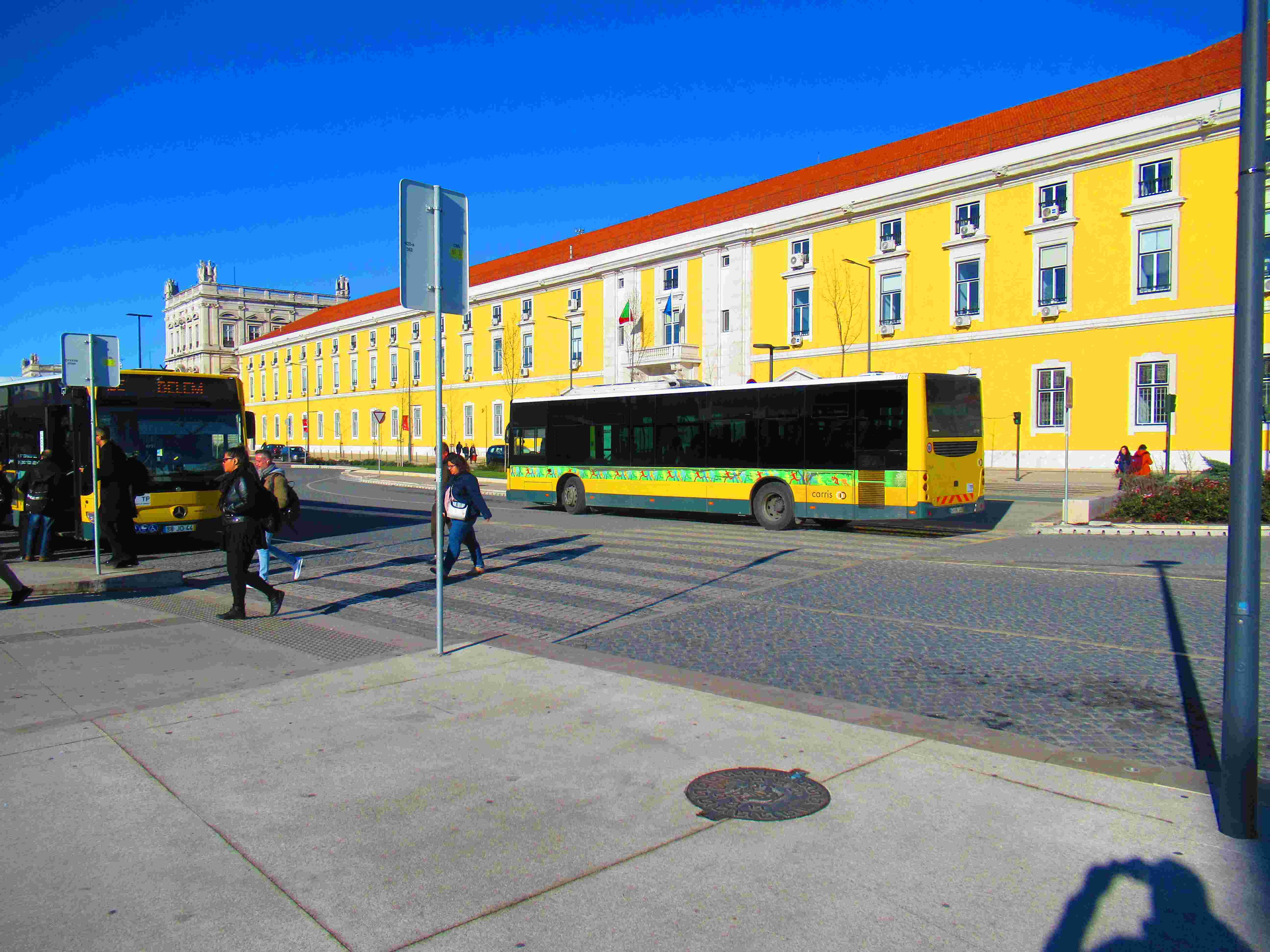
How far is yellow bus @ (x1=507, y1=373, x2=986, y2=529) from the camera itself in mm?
17125

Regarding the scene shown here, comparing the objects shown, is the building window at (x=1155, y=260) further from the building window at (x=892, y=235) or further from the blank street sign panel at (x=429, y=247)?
the blank street sign panel at (x=429, y=247)

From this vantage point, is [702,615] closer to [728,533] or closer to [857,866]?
[857,866]

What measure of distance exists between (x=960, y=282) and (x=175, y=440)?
33423 mm

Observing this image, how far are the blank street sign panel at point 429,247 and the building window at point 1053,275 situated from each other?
113ft

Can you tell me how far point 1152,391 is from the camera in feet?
112

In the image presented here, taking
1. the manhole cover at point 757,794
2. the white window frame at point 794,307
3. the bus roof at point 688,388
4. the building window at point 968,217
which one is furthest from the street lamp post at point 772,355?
the manhole cover at point 757,794

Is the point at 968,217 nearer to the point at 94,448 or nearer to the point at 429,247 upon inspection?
the point at 94,448

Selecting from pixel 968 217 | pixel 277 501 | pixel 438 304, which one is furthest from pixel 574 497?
pixel 968 217

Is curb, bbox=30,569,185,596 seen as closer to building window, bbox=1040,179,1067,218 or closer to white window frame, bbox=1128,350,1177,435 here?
white window frame, bbox=1128,350,1177,435

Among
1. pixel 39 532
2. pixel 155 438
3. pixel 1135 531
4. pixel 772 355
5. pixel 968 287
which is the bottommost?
pixel 1135 531

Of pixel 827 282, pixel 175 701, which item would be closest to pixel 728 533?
pixel 175 701

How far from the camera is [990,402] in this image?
38312mm

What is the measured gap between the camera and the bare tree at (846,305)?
42.6 meters

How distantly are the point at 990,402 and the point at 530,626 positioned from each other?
33703mm
